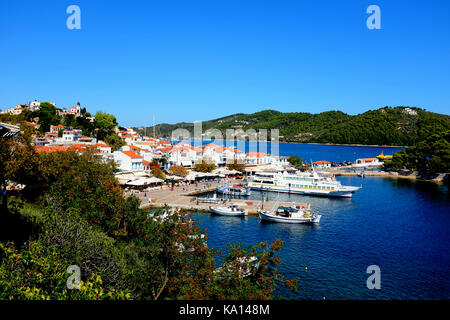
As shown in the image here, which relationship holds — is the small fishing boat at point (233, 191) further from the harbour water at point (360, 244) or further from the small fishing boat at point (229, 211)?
the small fishing boat at point (229, 211)

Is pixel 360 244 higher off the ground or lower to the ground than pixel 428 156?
lower

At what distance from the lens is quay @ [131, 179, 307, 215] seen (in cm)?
3625

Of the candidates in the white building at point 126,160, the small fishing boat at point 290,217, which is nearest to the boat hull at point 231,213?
the small fishing boat at point 290,217

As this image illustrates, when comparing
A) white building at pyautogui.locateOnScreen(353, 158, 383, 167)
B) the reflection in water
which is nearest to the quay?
the reflection in water

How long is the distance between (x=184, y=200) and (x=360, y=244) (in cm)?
2060

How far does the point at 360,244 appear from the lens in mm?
26844

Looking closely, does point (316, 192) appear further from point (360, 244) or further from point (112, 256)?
point (112, 256)

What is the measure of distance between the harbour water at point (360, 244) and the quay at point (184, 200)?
8.98 ft

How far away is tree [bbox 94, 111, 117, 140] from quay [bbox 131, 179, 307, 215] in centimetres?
3549

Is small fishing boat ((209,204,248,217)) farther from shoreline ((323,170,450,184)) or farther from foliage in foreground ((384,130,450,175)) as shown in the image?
foliage in foreground ((384,130,450,175))

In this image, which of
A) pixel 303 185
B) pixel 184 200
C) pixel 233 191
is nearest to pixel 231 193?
pixel 233 191

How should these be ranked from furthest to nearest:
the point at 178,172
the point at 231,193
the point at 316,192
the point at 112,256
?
1. the point at 178,172
2. the point at 316,192
3. the point at 231,193
4. the point at 112,256
